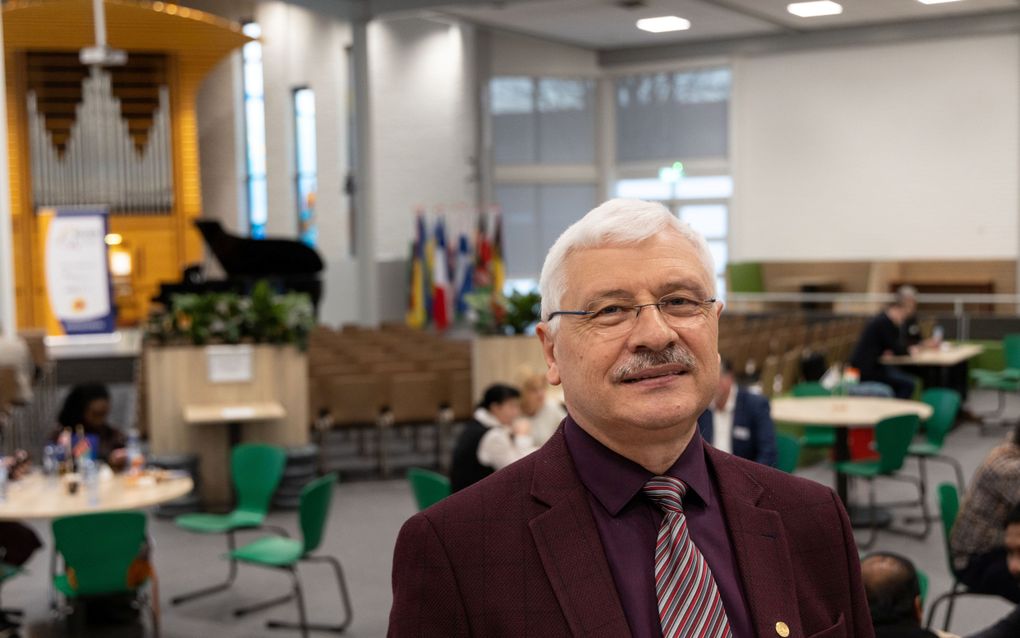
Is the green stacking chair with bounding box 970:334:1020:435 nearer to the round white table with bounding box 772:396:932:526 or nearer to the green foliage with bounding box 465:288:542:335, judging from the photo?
the round white table with bounding box 772:396:932:526

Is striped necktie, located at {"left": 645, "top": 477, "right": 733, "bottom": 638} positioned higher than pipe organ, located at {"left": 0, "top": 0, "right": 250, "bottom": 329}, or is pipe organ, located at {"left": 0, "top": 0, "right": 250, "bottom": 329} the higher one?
pipe organ, located at {"left": 0, "top": 0, "right": 250, "bottom": 329}

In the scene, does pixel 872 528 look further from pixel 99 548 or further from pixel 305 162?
pixel 305 162

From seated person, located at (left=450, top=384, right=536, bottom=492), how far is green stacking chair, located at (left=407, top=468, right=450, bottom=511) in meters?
0.10

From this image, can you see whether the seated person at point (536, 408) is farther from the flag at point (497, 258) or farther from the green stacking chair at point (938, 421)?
the flag at point (497, 258)

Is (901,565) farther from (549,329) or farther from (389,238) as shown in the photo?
(389,238)

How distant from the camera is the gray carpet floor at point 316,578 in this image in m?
6.06

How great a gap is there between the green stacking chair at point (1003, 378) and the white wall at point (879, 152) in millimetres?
6605

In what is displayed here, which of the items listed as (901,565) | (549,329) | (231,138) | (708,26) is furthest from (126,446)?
(708,26)

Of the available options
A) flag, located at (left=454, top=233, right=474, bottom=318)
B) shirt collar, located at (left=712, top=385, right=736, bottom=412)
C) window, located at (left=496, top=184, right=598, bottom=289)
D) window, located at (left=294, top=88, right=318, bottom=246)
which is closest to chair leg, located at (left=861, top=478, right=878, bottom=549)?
shirt collar, located at (left=712, top=385, right=736, bottom=412)

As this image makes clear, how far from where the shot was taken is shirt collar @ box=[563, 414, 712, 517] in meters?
1.35

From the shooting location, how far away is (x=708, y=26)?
19.3 m

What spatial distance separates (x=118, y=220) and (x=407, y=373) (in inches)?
398

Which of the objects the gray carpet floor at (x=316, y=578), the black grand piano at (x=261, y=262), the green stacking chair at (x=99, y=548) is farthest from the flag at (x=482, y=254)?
the green stacking chair at (x=99, y=548)

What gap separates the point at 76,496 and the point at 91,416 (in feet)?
5.64
